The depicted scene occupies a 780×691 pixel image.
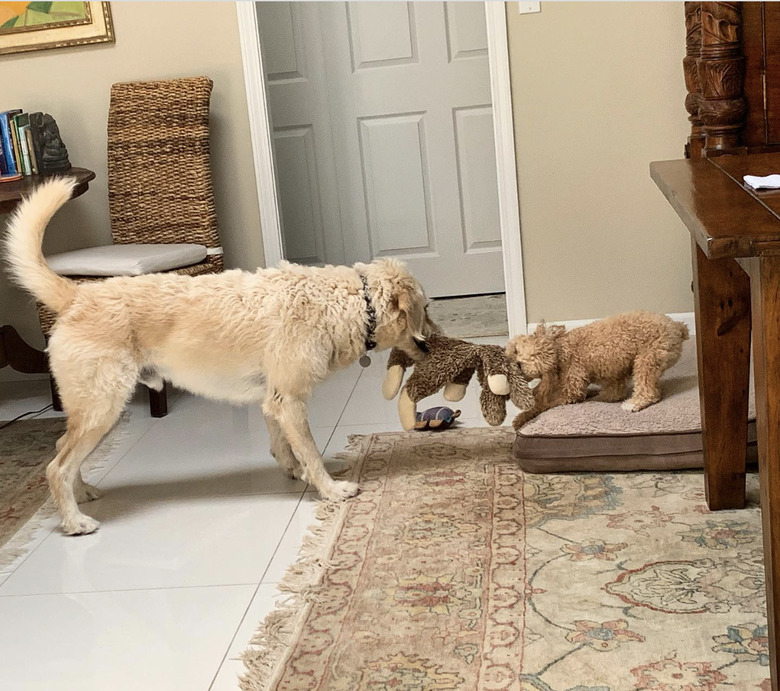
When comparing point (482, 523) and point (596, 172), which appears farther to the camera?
point (596, 172)

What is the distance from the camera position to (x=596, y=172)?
3658 millimetres

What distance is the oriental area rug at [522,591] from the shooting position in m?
1.65

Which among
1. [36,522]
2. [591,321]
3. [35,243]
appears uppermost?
[35,243]

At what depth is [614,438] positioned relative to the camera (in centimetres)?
246

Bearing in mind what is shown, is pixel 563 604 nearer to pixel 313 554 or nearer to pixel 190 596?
pixel 313 554

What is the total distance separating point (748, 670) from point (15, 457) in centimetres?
240

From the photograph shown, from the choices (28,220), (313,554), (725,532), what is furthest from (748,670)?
(28,220)

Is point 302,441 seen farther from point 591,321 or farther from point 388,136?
point 388,136

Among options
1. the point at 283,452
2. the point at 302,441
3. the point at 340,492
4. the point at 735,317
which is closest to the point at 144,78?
the point at 283,452

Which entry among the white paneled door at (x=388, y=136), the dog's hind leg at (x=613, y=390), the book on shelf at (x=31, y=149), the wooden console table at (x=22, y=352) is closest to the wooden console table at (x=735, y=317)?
the dog's hind leg at (x=613, y=390)

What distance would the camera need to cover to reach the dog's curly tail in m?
2.43

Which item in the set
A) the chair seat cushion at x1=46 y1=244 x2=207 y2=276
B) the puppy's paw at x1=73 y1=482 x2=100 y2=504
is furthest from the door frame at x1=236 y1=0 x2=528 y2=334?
the puppy's paw at x1=73 y1=482 x2=100 y2=504

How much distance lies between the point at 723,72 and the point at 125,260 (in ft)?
6.49

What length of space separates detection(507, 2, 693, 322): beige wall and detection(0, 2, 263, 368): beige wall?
1100mm
